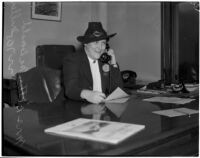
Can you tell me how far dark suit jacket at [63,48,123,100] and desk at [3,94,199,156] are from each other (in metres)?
0.52

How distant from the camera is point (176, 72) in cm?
365

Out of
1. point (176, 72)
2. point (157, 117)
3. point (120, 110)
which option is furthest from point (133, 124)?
point (176, 72)

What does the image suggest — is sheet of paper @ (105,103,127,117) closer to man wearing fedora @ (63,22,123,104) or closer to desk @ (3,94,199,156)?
desk @ (3,94,199,156)

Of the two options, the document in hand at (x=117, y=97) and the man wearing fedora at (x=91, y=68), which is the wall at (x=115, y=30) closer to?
the man wearing fedora at (x=91, y=68)

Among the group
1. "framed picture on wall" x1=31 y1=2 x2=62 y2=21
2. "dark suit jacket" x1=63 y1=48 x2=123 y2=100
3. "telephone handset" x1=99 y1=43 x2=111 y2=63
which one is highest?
"framed picture on wall" x1=31 y1=2 x2=62 y2=21

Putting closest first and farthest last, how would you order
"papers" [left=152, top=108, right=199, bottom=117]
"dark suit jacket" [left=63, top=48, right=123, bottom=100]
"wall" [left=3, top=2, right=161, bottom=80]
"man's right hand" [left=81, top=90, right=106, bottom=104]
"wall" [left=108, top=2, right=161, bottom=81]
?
1. "papers" [left=152, top=108, right=199, bottom=117]
2. "man's right hand" [left=81, top=90, right=106, bottom=104]
3. "dark suit jacket" [left=63, top=48, right=123, bottom=100]
4. "wall" [left=3, top=2, right=161, bottom=80]
5. "wall" [left=108, top=2, right=161, bottom=81]

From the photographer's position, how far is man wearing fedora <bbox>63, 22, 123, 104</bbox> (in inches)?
87.3

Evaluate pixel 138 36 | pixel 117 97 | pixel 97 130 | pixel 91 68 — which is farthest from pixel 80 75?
pixel 138 36

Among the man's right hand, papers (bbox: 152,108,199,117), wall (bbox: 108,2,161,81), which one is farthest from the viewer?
wall (bbox: 108,2,161,81)

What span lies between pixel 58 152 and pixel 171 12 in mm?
3140

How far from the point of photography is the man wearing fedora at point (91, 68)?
2.22 m

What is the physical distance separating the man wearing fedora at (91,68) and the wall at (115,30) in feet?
4.26

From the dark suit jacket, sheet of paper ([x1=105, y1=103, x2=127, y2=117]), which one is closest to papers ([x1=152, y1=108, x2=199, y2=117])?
sheet of paper ([x1=105, y1=103, x2=127, y2=117])

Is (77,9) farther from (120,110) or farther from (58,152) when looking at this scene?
(58,152)
